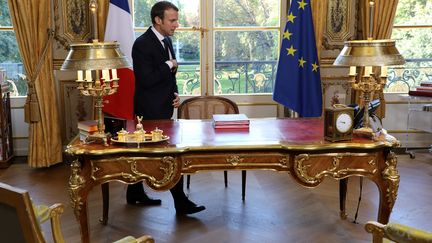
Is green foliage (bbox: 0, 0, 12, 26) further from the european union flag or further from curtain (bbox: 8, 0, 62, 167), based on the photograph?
the european union flag

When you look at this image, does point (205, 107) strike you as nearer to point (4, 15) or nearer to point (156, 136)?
point (156, 136)

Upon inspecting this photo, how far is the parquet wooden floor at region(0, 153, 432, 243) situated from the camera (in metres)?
3.07

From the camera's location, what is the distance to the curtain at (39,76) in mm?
4445

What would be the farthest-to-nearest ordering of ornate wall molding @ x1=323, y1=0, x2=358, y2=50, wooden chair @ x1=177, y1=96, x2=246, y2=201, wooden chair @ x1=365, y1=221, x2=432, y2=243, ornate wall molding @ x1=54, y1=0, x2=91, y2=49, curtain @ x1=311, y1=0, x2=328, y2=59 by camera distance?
ornate wall molding @ x1=323, y1=0, x2=358, y2=50 → curtain @ x1=311, y1=0, x2=328, y2=59 → ornate wall molding @ x1=54, y1=0, x2=91, y2=49 → wooden chair @ x1=177, y1=96, x2=246, y2=201 → wooden chair @ x1=365, y1=221, x2=432, y2=243

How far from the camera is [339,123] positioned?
2486 millimetres

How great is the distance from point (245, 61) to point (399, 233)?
3.67 m

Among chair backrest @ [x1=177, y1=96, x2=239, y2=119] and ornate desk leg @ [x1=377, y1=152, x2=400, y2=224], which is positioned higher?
chair backrest @ [x1=177, y1=96, x2=239, y2=119]

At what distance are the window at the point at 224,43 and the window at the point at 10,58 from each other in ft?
4.19

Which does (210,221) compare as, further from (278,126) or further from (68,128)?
(68,128)

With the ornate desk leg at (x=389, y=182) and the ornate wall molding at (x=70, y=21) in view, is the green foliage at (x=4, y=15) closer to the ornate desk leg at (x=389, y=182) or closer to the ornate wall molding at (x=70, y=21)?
the ornate wall molding at (x=70, y=21)

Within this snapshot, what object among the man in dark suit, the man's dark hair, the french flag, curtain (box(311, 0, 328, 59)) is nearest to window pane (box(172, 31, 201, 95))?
the french flag

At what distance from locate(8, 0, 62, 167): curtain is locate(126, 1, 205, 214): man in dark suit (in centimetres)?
159

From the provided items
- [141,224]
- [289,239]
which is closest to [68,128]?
[141,224]

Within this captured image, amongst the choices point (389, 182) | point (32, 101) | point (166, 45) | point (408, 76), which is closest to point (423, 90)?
point (408, 76)
